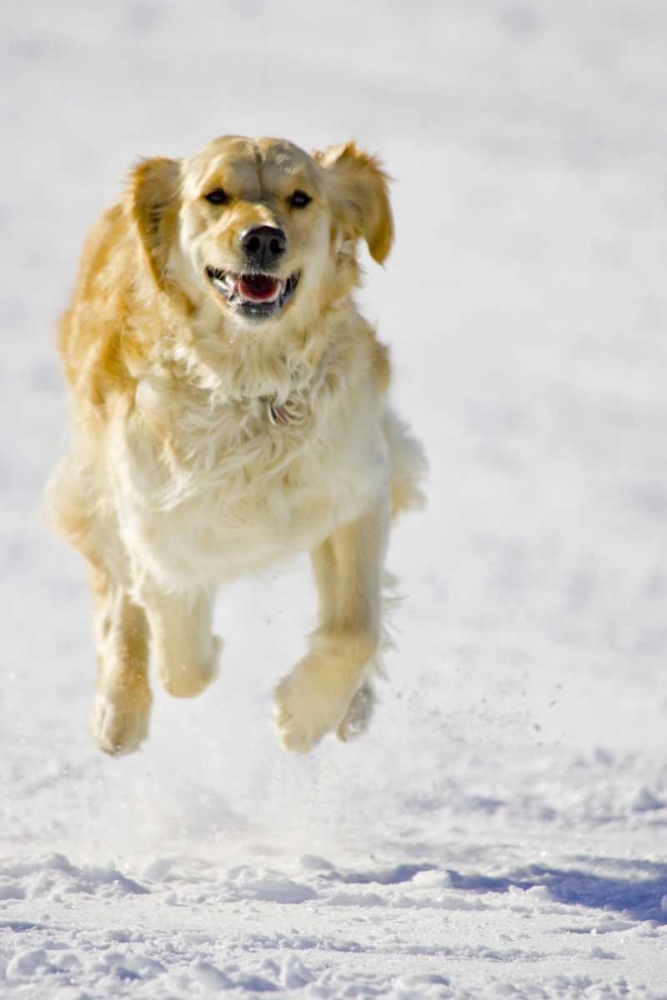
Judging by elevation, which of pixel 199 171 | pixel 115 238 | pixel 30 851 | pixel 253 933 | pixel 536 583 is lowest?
pixel 253 933

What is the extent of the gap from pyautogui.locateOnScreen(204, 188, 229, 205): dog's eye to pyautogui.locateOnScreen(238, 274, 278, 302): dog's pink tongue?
233 mm

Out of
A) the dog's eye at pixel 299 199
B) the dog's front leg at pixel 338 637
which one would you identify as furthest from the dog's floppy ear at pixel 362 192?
the dog's front leg at pixel 338 637

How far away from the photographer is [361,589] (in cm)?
425

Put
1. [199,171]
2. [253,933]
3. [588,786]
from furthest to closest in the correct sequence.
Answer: [588,786]
[199,171]
[253,933]

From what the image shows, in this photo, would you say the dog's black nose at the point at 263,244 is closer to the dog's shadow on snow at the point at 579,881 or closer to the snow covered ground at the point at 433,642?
the snow covered ground at the point at 433,642

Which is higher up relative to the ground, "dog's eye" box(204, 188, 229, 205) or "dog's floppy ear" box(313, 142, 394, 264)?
"dog's floppy ear" box(313, 142, 394, 264)

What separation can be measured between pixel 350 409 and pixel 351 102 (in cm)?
1474

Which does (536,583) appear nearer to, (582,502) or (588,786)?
(582,502)

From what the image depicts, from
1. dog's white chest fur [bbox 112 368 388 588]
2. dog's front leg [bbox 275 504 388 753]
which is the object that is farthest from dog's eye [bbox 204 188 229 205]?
dog's front leg [bbox 275 504 388 753]

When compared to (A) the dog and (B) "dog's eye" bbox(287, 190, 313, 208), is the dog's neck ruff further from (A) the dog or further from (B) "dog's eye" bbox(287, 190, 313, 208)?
(B) "dog's eye" bbox(287, 190, 313, 208)

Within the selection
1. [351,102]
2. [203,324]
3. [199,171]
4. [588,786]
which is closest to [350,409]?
[203,324]

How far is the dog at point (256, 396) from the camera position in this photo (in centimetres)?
396

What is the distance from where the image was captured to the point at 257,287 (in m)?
3.89

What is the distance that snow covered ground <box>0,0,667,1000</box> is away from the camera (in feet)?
10.8
